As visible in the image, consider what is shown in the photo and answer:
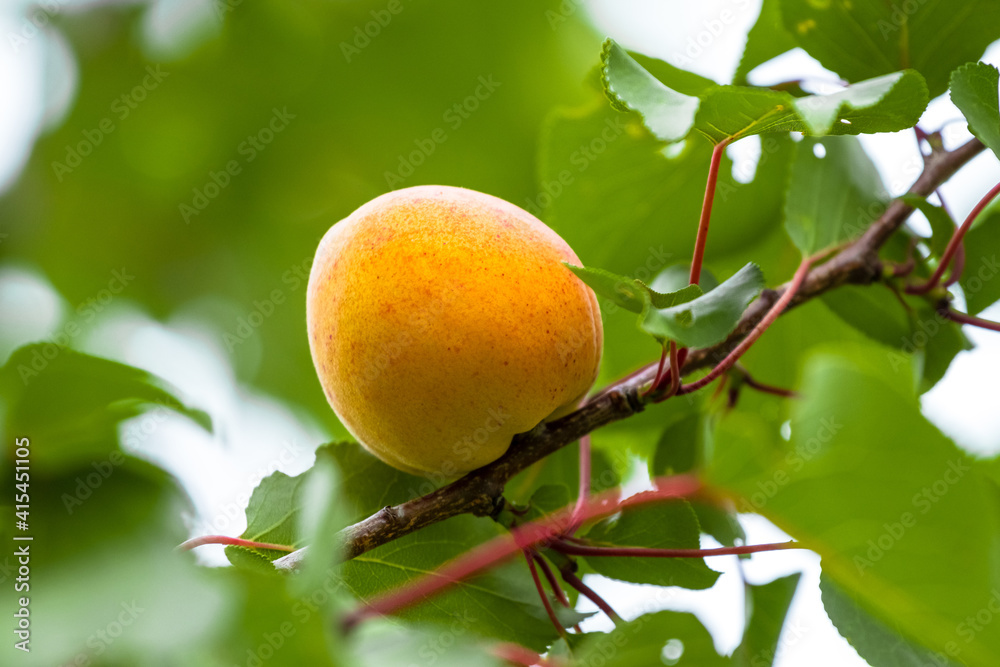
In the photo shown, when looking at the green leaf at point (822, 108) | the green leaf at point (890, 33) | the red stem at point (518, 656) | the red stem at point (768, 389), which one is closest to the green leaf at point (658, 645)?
the red stem at point (518, 656)

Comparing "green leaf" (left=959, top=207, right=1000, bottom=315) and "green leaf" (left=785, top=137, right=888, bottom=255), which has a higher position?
"green leaf" (left=785, top=137, right=888, bottom=255)

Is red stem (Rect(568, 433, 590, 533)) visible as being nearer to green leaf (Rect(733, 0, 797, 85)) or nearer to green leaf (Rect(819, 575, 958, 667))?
green leaf (Rect(819, 575, 958, 667))

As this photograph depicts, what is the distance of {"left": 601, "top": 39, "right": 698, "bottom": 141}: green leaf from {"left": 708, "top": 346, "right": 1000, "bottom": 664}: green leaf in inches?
6.3

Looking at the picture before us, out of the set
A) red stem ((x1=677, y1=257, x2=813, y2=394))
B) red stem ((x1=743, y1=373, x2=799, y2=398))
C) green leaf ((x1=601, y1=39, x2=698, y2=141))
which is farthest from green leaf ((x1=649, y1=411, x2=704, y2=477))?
green leaf ((x1=601, y1=39, x2=698, y2=141))

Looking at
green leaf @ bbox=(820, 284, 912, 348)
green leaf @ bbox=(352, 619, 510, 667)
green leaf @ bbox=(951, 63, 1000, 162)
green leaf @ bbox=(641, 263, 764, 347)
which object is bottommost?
green leaf @ bbox=(820, 284, 912, 348)

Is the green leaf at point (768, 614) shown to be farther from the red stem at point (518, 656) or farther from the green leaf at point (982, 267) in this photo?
the green leaf at point (982, 267)

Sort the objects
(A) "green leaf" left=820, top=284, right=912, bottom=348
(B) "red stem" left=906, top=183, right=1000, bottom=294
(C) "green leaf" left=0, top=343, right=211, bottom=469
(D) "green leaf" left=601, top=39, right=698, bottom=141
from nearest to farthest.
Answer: (D) "green leaf" left=601, top=39, right=698, bottom=141
(C) "green leaf" left=0, top=343, right=211, bottom=469
(B) "red stem" left=906, top=183, right=1000, bottom=294
(A) "green leaf" left=820, top=284, right=912, bottom=348

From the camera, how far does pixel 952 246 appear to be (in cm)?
74

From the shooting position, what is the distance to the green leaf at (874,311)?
0.80m

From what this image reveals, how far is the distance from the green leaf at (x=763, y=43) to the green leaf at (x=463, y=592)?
1.74 ft

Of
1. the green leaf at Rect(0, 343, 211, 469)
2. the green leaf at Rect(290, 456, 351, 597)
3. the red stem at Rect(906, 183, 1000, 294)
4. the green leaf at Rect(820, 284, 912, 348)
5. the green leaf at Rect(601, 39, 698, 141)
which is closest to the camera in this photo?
the green leaf at Rect(290, 456, 351, 597)

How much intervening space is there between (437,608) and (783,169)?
590mm

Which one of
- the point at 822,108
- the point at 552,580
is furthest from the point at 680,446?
the point at 822,108

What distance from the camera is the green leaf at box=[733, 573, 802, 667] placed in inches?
26.5
